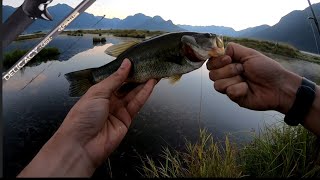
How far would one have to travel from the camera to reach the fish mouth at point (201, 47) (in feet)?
10.9

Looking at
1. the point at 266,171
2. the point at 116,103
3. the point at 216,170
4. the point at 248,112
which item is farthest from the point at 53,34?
the point at 248,112

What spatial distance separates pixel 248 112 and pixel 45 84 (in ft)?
45.9

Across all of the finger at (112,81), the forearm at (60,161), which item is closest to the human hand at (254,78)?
the finger at (112,81)

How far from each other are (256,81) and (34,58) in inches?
1245

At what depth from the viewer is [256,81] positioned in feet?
13.8

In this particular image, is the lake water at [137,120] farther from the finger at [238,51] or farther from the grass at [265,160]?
the finger at [238,51]

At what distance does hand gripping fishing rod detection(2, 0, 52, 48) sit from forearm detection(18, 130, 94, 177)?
2.18 metres

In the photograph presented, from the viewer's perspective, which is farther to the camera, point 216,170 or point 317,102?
point 216,170

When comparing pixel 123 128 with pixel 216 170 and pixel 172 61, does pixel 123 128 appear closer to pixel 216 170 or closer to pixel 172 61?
pixel 172 61

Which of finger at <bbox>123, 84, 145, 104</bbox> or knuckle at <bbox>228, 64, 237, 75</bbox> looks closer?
knuckle at <bbox>228, 64, 237, 75</bbox>

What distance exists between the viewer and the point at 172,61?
3.40 meters

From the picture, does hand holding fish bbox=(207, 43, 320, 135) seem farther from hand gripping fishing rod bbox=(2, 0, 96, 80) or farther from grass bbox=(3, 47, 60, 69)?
grass bbox=(3, 47, 60, 69)

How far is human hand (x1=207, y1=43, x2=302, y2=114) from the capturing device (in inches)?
155

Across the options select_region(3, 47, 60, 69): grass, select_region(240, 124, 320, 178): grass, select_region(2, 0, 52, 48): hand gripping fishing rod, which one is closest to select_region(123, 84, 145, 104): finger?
select_region(2, 0, 52, 48): hand gripping fishing rod
